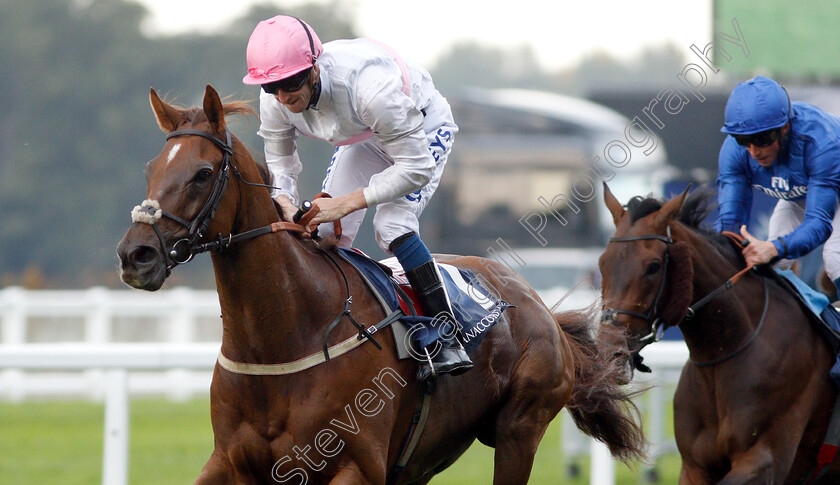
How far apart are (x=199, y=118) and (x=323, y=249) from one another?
2.30 ft

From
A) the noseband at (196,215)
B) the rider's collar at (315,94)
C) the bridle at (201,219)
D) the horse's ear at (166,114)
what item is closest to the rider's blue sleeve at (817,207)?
the rider's collar at (315,94)

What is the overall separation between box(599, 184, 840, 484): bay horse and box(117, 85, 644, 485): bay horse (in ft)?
3.47

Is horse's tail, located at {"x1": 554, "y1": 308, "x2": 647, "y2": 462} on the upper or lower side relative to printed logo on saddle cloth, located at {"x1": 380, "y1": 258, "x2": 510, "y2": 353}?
lower

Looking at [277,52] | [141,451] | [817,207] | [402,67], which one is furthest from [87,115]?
[277,52]

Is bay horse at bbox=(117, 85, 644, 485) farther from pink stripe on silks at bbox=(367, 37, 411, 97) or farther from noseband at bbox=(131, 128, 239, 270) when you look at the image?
pink stripe on silks at bbox=(367, 37, 411, 97)

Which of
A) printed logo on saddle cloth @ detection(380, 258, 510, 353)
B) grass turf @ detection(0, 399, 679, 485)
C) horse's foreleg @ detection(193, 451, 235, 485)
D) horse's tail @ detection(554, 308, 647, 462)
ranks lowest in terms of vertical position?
grass turf @ detection(0, 399, 679, 485)

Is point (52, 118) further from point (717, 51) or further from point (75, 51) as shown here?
point (717, 51)

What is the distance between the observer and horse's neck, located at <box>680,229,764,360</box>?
15.4 feet

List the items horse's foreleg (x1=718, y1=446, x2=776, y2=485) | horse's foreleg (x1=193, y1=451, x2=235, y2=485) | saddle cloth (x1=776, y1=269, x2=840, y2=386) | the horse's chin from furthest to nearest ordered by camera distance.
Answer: saddle cloth (x1=776, y1=269, x2=840, y2=386)
horse's foreleg (x1=718, y1=446, x2=776, y2=485)
horse's foreleg (x1=193, y1=451, x2=235, y2=485)
the horse's chin

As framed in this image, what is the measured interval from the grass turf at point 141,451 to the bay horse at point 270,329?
11.1ft

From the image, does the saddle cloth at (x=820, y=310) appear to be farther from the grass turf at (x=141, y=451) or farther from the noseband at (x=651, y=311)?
the grass turf at (x=141, y=451)

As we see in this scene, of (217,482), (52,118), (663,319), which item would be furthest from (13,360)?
(52,118)

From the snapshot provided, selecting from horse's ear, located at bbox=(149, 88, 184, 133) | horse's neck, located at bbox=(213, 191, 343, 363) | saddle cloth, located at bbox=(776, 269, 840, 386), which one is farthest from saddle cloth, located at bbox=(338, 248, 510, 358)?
saddle cloth, located at bbox=(776, 269, 840, 386)

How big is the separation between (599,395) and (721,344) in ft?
1.93
